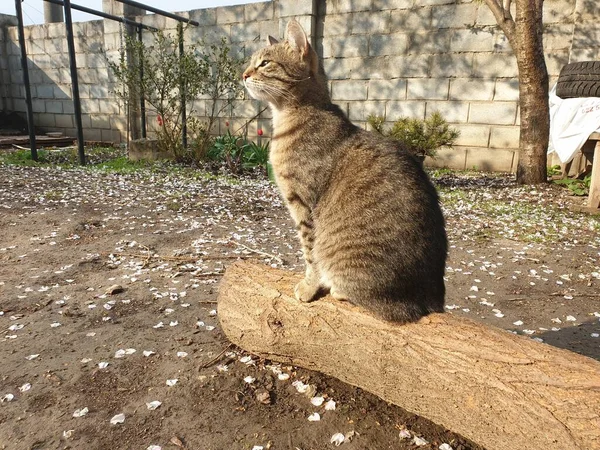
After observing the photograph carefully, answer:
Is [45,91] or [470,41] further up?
[470,41]

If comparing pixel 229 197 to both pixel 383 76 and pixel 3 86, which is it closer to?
pixel 383 76

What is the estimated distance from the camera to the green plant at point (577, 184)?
6.86 metres

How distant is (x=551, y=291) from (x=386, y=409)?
2364 mm

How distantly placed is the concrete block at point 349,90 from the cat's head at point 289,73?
685 centimetres

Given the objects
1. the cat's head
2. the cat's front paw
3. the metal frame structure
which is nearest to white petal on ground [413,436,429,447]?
the cat's front paw

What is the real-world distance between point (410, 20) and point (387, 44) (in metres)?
0.61

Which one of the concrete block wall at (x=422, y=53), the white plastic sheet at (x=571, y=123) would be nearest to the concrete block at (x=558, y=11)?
the concrete block wall at (x=422, y=53)

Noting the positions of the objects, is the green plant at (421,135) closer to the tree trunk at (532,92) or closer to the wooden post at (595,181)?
the tree trunk at (532,92)

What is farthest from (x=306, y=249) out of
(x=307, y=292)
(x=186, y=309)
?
(x=186, y=309)

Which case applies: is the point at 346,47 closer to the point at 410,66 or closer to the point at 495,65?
the point at 410,66

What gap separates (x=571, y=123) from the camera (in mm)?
6957

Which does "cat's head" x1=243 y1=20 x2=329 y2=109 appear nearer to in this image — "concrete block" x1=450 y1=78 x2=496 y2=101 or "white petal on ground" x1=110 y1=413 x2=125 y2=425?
"white petal on ground" x1=110 y1=413 x2=125 y2=425

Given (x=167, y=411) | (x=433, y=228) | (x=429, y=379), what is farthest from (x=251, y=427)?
(x=433, y=228)

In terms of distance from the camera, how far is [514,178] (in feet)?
26.7
